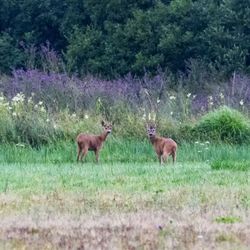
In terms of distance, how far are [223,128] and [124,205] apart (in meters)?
9.68

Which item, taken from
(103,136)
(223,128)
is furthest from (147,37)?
(103,136)

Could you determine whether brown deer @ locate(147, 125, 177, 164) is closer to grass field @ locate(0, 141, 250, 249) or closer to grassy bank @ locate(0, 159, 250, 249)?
grass field @ locate(0, 141, 250, 249)

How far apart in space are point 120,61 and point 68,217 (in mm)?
26473

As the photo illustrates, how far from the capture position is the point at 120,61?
35.4 metres

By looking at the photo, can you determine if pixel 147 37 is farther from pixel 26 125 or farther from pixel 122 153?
pixel 122 153

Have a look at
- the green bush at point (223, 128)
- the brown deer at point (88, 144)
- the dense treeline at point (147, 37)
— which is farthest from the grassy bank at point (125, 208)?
the dense treeline at point (147, 37)

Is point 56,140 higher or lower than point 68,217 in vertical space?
higher

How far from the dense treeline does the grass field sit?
56.7 ft

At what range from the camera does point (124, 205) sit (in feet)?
33.0

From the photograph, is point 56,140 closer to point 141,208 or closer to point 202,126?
point 202,126

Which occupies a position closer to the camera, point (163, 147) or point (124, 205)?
point (124, 205)

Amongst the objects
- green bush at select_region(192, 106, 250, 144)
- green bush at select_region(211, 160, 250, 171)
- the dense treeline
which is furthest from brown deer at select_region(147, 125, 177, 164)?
the dense treeline

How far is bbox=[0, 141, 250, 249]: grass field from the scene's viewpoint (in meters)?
7.91

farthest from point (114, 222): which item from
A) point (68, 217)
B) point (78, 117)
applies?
point (78, 117)
